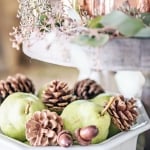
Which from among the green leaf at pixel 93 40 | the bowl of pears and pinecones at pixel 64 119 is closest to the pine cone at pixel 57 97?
the bowl of pears and pinecones at pixel 64 119

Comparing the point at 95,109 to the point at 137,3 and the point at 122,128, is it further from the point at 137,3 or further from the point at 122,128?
the point at 137,3

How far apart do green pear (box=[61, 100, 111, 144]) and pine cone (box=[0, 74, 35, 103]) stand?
130 mm

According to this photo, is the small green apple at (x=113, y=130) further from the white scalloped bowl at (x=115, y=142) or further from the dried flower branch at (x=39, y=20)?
the dried flower branch at (x=39, y=20)

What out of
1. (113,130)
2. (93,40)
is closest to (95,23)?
(93,40)

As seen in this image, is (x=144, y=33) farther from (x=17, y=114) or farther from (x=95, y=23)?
(x=17, y=114)

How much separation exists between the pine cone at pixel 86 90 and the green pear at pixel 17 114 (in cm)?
11

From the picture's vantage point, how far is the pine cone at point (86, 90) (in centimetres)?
61

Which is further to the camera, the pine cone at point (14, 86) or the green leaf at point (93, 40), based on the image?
the pine cone at point (14, 86)

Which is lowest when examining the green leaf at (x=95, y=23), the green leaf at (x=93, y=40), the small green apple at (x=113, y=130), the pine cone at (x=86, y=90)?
the small green apple at (x=113, y=130)

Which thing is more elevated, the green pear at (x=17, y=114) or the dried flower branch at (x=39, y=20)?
the dried flower branch at (x=39, y=20)

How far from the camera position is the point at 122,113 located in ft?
1.67

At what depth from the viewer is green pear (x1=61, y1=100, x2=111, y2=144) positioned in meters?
0.48

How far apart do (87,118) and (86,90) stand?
0.14 meters

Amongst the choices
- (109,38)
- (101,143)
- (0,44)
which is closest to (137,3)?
(109,38)
